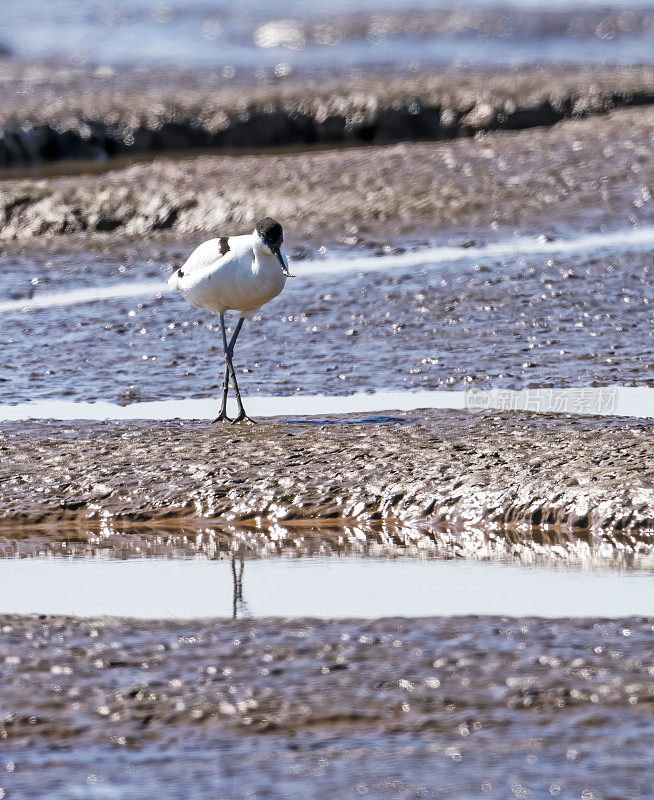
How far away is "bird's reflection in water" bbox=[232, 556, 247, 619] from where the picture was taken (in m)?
4.00

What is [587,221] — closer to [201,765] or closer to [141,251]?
[141,251]

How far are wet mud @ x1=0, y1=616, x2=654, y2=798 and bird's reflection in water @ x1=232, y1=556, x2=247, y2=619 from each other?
138 millimetres

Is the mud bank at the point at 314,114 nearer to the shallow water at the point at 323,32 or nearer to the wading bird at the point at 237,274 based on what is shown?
the shallow water at the point at 323,32

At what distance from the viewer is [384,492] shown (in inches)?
199

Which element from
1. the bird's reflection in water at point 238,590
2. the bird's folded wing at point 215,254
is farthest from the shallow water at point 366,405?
the bird's reflection in water at point 238,590

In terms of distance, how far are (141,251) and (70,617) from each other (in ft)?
22.0

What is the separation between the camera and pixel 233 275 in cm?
625

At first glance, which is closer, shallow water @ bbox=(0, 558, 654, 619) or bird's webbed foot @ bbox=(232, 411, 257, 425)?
shallow water @ bbox=(0, 558, 654, 619)

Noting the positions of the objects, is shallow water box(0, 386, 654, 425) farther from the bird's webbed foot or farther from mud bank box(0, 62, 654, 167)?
mud bank box(0, 62, 654, 167)

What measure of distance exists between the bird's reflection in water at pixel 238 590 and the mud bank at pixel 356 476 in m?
0.50

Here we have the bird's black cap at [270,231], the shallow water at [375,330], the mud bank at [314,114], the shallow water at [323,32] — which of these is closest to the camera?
the bird's black cap at [270,231]

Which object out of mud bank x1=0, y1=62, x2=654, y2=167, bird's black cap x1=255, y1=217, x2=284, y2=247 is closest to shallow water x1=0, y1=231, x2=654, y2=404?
bird's black cap x1=255, y1=217, x2=284, y2=247

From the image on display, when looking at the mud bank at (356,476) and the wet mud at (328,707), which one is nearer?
the wet mud at (328,707)

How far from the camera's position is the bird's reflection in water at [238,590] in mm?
3998
